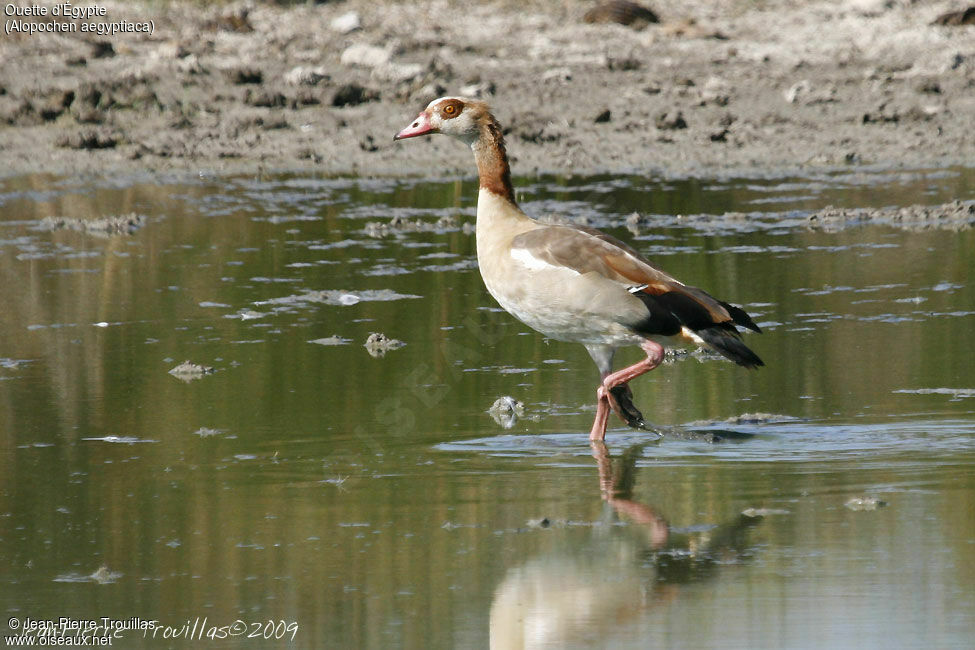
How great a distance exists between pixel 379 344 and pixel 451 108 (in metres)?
1.40

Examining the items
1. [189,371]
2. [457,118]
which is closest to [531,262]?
[457,118]

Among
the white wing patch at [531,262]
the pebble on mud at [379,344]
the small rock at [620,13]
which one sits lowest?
the pebble on mud at [379,344]

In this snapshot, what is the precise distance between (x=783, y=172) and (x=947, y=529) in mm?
9859

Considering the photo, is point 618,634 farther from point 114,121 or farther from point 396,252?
point 114,121

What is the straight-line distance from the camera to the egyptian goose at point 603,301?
7332 mm

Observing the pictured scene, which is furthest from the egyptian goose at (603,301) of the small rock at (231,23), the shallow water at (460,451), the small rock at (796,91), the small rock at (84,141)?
the small rock at (231,23)

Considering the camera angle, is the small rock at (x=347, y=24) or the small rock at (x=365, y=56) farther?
the small rock at (x=347, y=24)

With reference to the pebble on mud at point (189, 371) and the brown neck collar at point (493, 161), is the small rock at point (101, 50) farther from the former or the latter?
the brown neck collar at point (493, 161)

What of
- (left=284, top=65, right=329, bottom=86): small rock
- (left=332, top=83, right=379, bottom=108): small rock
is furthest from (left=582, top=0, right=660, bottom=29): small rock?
(left=332, top=83, right=379, bottom=108): small rock

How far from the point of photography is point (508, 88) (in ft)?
60.2

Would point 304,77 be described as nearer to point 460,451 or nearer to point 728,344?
point 728,344
